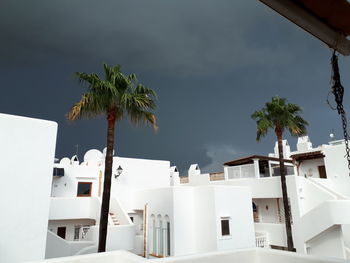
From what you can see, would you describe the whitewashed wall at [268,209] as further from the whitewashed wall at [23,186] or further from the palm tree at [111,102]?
the whitewashed wall at [23,186]

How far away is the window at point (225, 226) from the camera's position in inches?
533

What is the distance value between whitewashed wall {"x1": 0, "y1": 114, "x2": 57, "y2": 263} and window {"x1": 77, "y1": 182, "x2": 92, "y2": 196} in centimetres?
1163

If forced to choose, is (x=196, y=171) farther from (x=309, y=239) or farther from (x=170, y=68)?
(x=170, y=68)

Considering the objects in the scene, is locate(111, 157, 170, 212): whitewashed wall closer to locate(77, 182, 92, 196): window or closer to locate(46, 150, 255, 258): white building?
locate(46, 150, 255, 258): white building

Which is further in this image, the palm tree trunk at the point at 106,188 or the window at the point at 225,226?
the window at the point at 225,226

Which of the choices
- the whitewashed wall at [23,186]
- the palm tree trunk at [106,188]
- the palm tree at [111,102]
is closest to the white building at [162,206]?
the whitewashed wall at [23,186]

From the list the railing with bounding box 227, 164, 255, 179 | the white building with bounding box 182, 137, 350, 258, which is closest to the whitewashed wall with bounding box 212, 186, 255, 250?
the white building with bounding box 182, 137, 350, 258

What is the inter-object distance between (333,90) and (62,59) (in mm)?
45015

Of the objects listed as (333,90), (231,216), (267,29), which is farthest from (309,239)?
(267,29)

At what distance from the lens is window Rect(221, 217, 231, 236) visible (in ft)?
44.4

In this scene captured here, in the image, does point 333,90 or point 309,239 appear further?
point 309,239

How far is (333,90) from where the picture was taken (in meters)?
3.04

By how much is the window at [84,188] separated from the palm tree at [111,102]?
9.71m

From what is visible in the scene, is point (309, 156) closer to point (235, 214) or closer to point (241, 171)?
point (241, 171)
